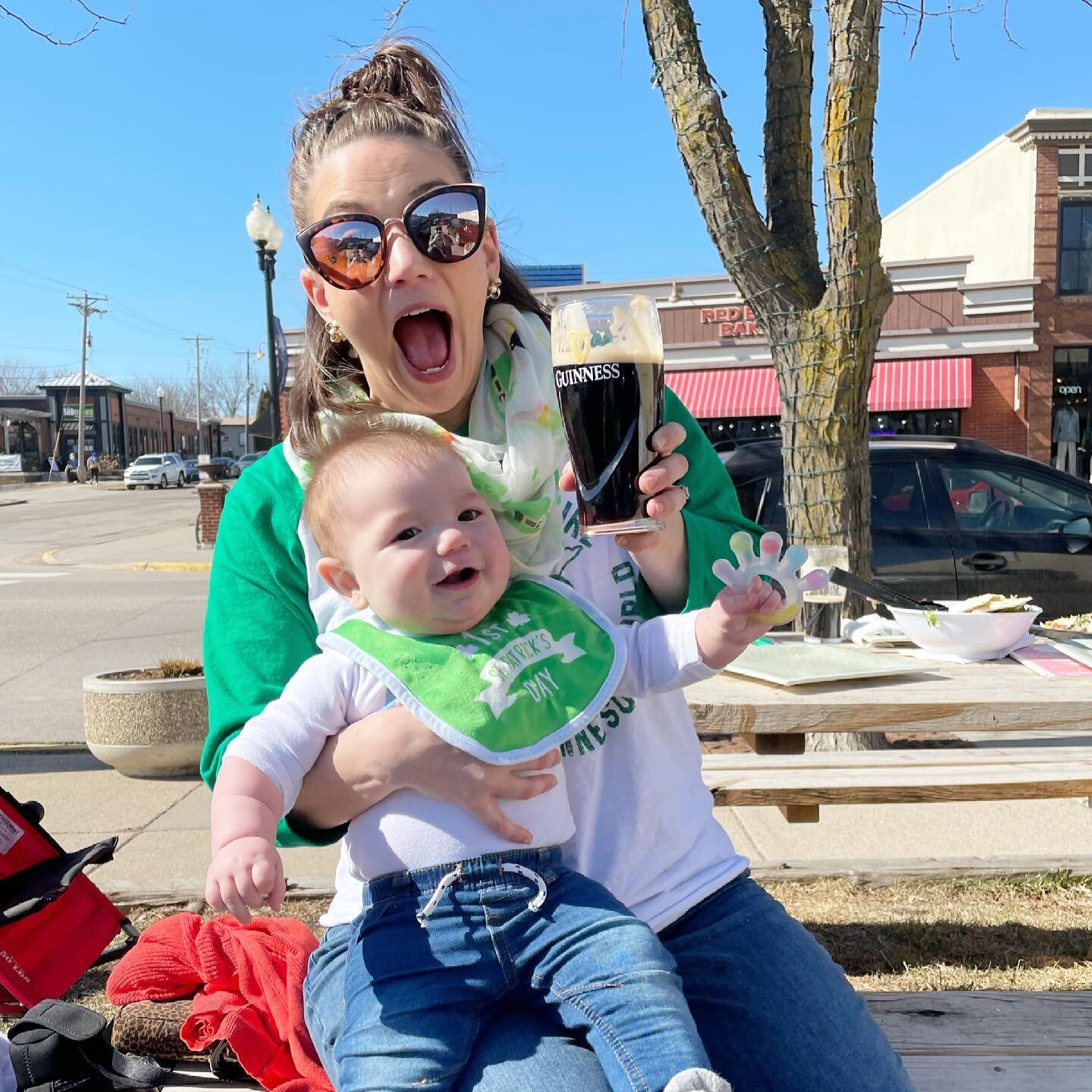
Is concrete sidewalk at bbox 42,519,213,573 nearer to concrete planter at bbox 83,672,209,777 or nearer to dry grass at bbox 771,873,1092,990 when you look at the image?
concrete planter at bbox 83,672,209,777

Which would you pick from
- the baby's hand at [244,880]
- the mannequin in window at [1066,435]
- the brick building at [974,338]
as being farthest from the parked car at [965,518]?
the mannequin in window at [1066,435]

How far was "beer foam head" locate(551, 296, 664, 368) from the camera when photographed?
5.42 ft

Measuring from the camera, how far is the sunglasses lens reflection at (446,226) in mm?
1830

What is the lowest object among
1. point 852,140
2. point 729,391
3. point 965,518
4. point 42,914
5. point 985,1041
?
point 42,914

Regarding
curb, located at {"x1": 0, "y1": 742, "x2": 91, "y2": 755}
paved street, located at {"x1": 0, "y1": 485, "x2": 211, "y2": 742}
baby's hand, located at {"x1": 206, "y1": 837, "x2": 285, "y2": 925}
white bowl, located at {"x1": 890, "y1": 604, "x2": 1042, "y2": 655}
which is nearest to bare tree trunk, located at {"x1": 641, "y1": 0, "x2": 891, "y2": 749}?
white bowl, located at {"x1": 890, "y1": 604, "x2": 1042, "y2": 655}

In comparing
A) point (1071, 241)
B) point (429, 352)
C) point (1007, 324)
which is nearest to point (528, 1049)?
point (429, 352)

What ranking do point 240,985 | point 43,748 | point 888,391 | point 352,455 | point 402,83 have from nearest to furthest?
point 352,455, point 402,83, point 240,985, point 43,748, point 888,391

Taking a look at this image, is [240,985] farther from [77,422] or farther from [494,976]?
[77,422]

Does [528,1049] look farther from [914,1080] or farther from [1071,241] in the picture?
[1071,241]

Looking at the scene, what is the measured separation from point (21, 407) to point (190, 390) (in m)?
49.2

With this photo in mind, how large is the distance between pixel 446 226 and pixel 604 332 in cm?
40

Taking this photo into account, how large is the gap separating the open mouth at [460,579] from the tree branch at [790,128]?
13.3ft

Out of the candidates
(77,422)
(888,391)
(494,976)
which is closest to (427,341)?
(494,976)

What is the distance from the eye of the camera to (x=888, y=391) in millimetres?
24750
